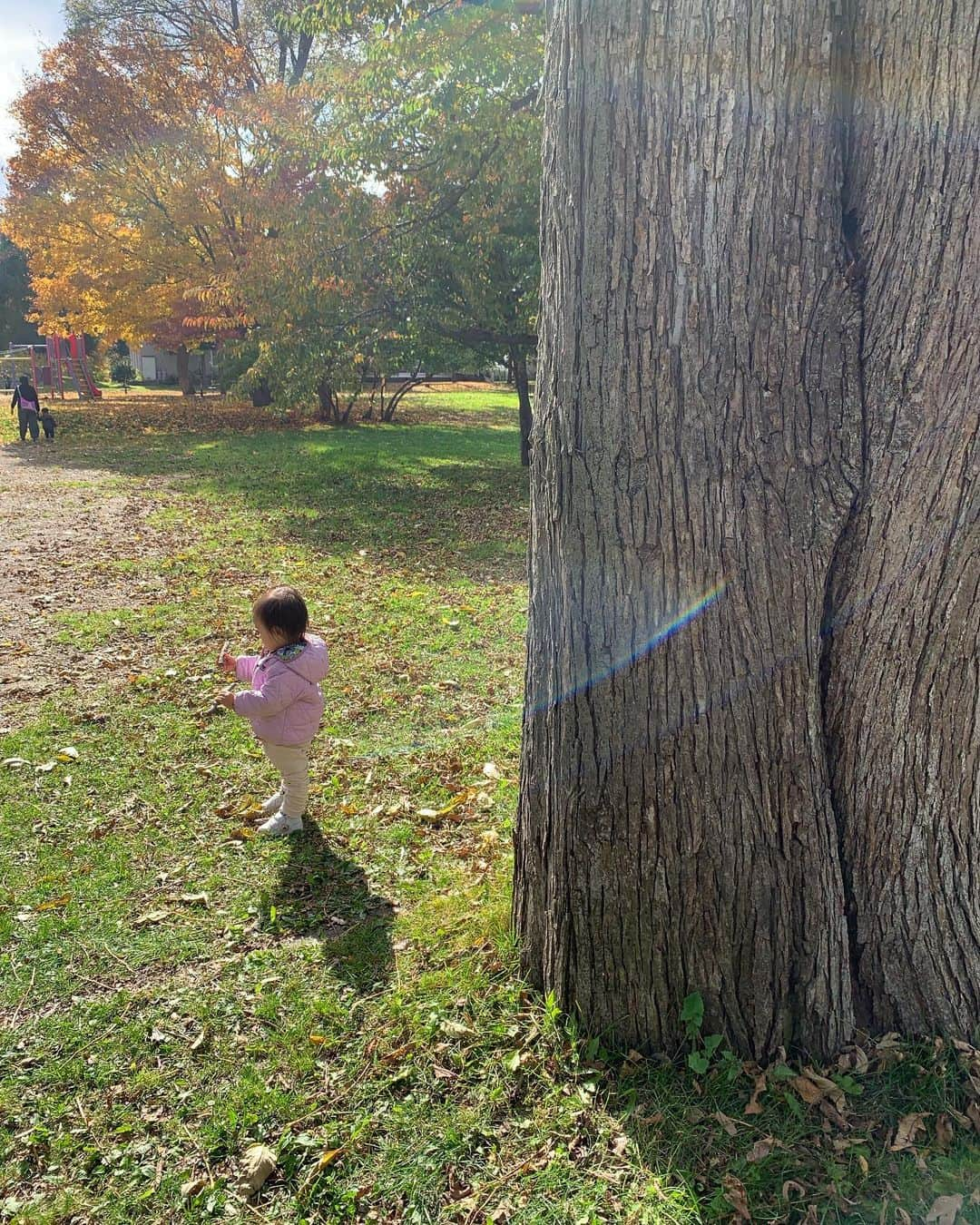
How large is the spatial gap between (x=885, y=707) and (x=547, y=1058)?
146 centimetres

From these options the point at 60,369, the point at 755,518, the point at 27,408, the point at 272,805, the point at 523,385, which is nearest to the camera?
the point at 755,518

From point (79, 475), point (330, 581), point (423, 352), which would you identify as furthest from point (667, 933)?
point (79, 475)

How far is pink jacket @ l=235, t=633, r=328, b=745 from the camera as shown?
3.81 m

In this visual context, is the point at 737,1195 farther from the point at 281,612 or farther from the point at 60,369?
the point at 60,369

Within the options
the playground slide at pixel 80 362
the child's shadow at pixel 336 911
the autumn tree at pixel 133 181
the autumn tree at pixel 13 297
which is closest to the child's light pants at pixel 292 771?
the child's shadow at pixel 336 911

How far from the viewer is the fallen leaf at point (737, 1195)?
2.21 m

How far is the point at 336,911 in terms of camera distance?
11.8ft

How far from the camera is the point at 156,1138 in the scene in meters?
2.57

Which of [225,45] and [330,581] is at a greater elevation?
[225,45]

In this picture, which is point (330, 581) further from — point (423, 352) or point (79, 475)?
point (79, 475)

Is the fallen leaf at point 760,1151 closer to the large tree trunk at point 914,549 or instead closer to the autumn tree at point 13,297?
the large tree trunk at point 914,549

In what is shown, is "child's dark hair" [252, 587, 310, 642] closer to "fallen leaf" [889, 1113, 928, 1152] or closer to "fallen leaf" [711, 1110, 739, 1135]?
"fallen leaf" [711, 1110, 739, 1135]

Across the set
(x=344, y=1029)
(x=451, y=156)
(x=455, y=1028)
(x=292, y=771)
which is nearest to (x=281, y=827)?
(x=292, y=771)

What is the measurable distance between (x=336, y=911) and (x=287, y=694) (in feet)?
3.01
